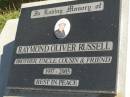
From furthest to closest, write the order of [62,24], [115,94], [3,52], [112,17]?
[3,52], [62,24], [112,17], [115,94]

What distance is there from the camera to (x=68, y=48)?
447cm

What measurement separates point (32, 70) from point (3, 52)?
1.20 meters

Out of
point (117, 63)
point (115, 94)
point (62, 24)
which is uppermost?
point (62, 24)

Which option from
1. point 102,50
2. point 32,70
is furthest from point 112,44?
point 32,70

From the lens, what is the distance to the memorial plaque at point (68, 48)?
4172 mm

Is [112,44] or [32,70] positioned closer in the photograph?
[112,44]

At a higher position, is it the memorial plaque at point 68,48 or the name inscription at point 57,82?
the memorial plaque at point 68,48

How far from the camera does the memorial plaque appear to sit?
4172 mm

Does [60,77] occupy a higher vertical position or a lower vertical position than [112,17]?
lower

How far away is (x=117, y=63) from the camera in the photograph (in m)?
4.07

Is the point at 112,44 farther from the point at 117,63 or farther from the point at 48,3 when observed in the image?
the point at 48,3

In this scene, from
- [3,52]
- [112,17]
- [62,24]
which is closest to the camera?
[112,17]

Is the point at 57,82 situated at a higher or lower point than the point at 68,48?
lower

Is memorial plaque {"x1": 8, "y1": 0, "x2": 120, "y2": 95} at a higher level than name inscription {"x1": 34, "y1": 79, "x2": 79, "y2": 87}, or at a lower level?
higher
